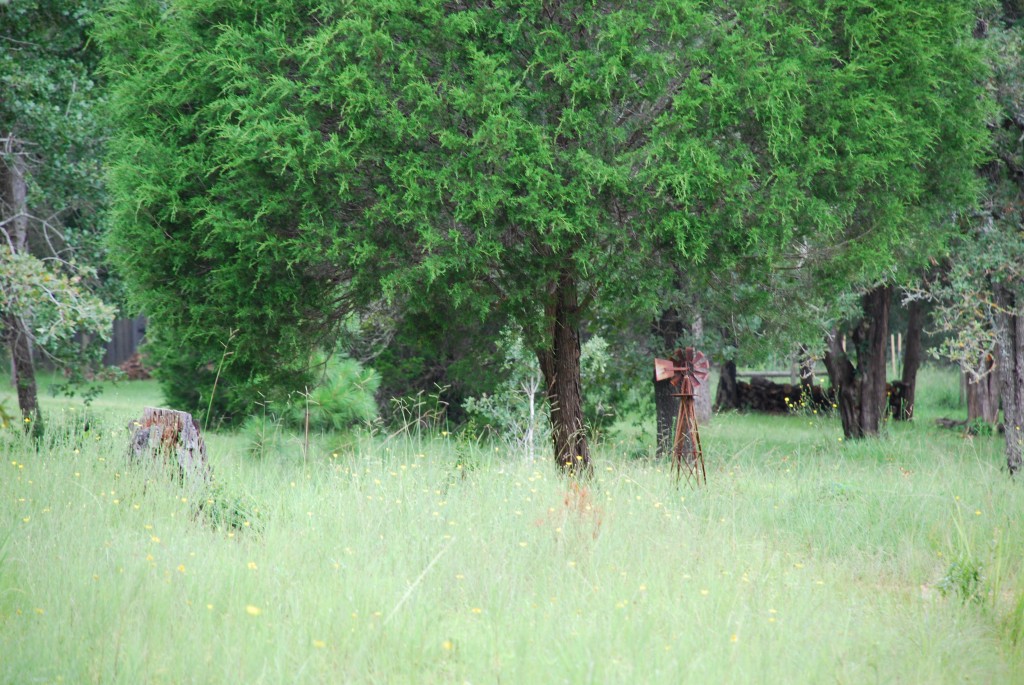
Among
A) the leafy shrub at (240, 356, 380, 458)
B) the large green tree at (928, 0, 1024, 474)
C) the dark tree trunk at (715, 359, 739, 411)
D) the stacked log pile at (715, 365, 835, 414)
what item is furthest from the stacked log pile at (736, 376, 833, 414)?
the leafy shrub at (240, 356, 380, 458)

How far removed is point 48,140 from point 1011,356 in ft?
36.7

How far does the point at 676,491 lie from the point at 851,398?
773 cm

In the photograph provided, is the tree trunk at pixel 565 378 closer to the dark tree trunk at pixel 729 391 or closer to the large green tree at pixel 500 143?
the large green tree at pixel 500 143

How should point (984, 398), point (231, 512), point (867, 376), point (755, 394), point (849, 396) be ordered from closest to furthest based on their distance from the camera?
1. point (231, 512)
2. point (867, 376)
3. point (849, 396)
4. point (984, 398)
5. point (755, 394)

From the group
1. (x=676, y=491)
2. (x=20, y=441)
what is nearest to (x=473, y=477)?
(x=676, y=491)

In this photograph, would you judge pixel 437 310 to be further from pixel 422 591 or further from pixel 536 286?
pixel 422 591

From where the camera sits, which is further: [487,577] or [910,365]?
[910,365]

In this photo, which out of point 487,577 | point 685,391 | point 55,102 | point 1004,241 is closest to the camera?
point 487,577

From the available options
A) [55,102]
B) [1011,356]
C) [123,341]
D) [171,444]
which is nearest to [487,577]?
[171,444]

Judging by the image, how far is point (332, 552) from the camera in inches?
225

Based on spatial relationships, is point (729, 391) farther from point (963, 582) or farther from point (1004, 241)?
point (963, 582)

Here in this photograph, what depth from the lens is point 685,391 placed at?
896 centimetres

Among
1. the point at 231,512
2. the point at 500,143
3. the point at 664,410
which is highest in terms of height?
the point at 500,143

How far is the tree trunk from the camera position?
9.30 metres
